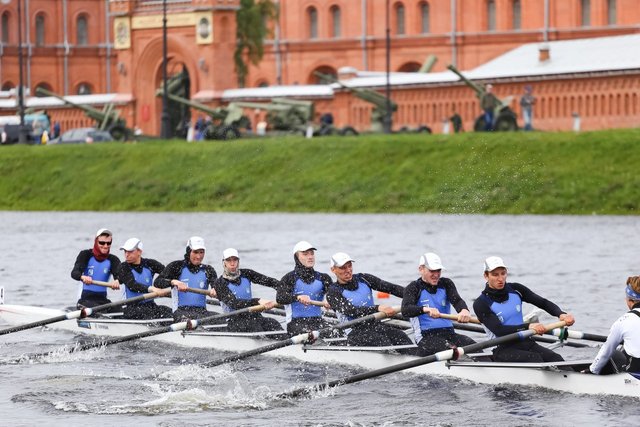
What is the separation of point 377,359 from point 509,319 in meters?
2.32

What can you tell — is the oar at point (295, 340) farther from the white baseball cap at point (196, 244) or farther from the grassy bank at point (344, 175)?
the grassy bank at point (344, 175)

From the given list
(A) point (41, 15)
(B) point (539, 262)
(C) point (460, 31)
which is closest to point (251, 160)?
(B) point (539, 262)

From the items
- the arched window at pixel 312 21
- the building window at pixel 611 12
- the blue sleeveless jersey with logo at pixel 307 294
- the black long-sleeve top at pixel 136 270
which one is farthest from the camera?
the arched window at pixel 312 21

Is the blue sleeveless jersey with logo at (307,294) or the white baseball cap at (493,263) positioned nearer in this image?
the white baseball cap at (493,263)

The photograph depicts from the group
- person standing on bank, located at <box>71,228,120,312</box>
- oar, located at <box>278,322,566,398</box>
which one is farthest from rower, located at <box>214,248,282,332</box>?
oar, located at <box>278,322,566,398</box>

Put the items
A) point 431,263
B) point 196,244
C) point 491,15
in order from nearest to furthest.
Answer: point 431,263 → point 196,244 → point 491,15

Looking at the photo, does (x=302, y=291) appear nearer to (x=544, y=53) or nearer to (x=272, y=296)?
(x=272, y=296)

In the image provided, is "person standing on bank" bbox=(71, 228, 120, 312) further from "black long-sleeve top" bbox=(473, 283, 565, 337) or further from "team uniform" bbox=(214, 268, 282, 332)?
"black long-sleeve top" bbox=(473, 283, 565, 337)

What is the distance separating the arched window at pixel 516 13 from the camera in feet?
305

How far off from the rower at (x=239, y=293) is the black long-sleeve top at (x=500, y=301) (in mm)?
4476

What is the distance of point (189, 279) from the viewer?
26984 millimetres

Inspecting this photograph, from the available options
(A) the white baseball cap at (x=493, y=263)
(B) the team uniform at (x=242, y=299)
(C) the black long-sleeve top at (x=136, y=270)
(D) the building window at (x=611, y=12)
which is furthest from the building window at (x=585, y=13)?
(A) the white baseball cap at (x=493, y=263)

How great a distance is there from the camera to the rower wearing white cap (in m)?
22.2

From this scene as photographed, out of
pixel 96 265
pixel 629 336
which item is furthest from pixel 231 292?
pixel 629 336
